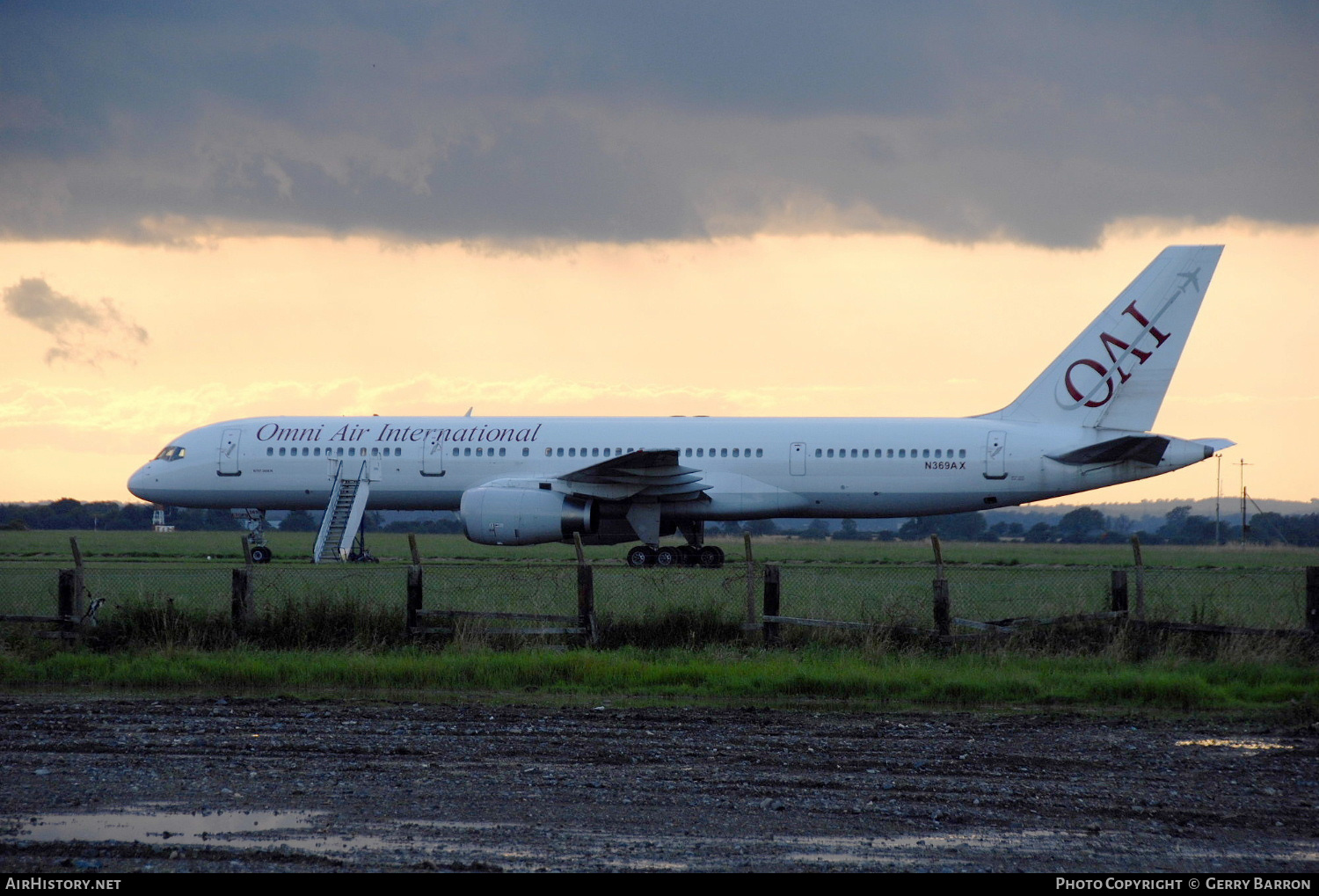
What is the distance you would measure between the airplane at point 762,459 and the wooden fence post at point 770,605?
12.4 m

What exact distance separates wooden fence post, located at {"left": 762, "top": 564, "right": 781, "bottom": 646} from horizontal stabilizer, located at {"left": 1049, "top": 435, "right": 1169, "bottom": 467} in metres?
15.3

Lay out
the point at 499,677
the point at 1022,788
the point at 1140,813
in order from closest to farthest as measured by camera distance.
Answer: the point at 1140,813
the point at 1022,788
the point at 499,677

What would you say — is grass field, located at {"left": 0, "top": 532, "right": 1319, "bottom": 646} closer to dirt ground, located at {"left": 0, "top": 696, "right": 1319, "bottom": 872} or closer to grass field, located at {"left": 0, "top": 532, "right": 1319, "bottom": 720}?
grass field, located at {"left": 0, "top": 532, "right": 1319, "bottom": 720}

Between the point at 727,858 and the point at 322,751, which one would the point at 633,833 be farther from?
the point at 322,751

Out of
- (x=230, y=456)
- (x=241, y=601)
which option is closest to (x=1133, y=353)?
(x=241, y=601)

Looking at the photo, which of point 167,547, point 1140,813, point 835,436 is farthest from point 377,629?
point 167,547

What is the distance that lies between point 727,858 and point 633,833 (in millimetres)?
672

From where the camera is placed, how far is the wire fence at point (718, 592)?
54.7ft

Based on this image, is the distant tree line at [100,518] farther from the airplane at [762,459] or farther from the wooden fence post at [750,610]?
the wooden fence post at [750,610]

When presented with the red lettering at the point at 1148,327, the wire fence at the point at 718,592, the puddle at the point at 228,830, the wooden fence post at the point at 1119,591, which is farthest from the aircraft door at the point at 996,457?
the puddle at the point at 228,830

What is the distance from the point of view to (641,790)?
8500 mm

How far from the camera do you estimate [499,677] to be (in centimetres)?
1373

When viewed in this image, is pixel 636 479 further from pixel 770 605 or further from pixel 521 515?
pixel 770 605

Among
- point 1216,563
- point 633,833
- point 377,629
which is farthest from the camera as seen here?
point 1216,563
